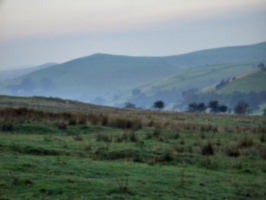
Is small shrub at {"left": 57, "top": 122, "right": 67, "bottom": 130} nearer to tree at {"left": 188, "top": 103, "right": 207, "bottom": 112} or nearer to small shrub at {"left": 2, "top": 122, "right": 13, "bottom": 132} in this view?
small shrub at {"left": 2, "top": 122, "right": 13, "bottom": 132}

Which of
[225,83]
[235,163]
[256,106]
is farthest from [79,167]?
[225,83]

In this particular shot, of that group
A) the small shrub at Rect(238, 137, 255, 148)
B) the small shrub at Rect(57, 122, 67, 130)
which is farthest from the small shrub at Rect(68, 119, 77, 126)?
the small shrub at Rect(238, 137, 255, 148)

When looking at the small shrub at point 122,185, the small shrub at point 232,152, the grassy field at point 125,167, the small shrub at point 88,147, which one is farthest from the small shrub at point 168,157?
the small shrub at point 122,185

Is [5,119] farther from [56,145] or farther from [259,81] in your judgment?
[259,81]

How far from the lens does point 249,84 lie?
17650 centimetres

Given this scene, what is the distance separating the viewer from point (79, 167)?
1266 cm

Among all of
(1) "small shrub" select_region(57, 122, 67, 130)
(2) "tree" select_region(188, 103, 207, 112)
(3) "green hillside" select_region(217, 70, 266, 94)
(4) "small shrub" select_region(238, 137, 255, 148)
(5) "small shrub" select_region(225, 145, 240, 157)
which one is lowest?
(5) "small shrub" select_region(225, 145, 240, 157)

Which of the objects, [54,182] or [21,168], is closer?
[54,182]

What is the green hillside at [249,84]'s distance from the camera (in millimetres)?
171125

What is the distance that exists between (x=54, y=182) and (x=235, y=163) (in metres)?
7.65

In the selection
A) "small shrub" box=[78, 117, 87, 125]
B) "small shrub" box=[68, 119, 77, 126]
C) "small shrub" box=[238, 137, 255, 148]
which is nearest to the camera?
"small shrub" box=[238, 137, 255, 148]

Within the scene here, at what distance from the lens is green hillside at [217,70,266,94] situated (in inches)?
6737

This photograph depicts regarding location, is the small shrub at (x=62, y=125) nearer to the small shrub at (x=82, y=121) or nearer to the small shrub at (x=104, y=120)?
the small shrub at (x=82, y=121)

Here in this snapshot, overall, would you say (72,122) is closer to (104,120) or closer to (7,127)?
(104,120)
